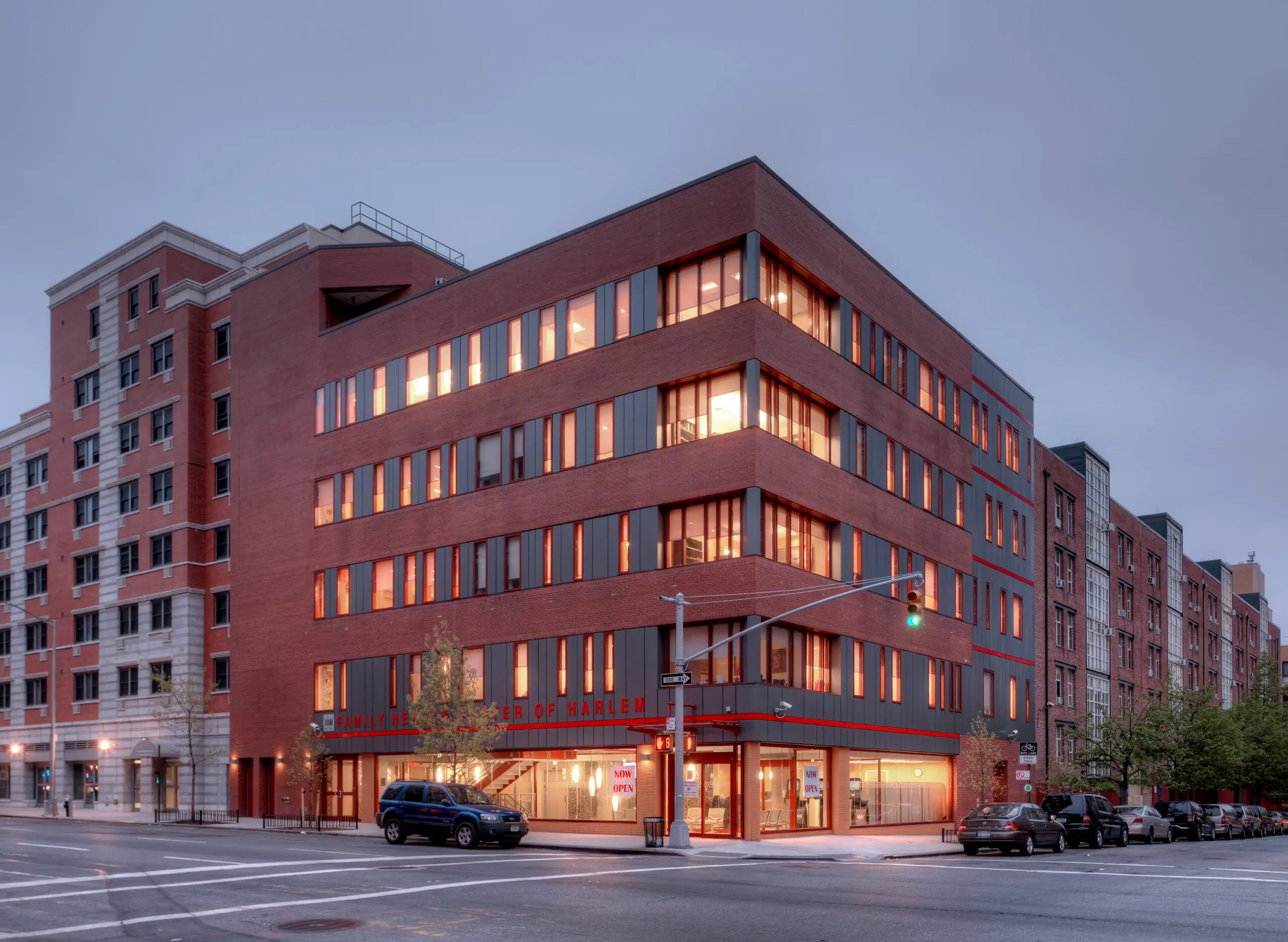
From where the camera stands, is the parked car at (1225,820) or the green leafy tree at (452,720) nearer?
the green leafy tree at (452,720)

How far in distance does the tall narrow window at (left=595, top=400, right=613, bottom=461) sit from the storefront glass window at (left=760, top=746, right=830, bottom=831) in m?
11.8

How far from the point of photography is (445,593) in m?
49.1

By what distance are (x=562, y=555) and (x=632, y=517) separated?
3.72 meters

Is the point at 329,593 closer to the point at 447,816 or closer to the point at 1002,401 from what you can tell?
the point at 447,816

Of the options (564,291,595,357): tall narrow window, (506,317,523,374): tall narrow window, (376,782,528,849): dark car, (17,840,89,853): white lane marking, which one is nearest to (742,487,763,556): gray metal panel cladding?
(564,291,595,357): tall narrow window

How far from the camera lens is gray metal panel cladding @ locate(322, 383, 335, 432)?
54.8m

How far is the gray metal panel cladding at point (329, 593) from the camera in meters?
53.8

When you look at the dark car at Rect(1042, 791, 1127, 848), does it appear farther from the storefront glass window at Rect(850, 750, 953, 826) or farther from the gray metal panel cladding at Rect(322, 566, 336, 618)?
the gray metal panel cladding at Rect(322, 566, 336, 618)

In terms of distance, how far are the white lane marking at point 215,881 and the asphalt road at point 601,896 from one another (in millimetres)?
93

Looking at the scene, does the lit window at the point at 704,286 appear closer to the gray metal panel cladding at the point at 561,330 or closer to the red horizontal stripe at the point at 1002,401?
the gray metal panel cladding at the point at 561,330

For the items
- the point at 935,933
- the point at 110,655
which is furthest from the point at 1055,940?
the point at 110,655

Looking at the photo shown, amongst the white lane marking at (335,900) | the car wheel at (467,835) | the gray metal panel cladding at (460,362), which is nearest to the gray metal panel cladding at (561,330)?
the gray metal panel cladding at (460,362)

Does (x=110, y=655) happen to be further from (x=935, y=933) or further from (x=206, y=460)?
(x=935, y=933)

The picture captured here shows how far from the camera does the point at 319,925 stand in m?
17.7
